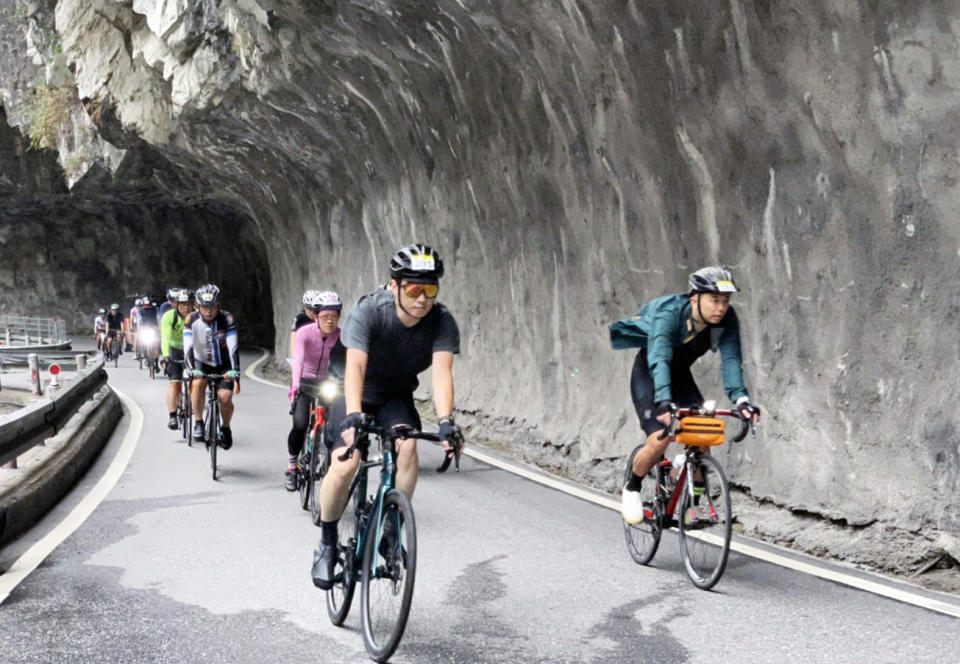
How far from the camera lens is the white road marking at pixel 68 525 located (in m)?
5.65

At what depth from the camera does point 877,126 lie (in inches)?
230

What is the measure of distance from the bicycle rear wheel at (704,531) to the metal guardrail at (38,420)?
15.3 feet

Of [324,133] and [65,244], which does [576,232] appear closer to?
[324,133]

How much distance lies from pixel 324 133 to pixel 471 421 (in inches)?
263

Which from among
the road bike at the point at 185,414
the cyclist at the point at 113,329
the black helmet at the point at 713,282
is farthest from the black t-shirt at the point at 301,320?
the cyclist at the point at 113,329

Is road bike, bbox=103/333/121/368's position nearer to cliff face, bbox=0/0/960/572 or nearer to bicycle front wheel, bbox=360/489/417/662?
cliff face, bbox=0/0/960/572

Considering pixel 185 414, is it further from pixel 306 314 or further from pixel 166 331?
pixel 306 314

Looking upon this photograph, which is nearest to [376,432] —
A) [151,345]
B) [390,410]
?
[390,410]

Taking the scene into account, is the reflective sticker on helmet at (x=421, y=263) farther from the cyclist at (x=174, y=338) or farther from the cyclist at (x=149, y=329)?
the cyclist at (x=149, y=329)

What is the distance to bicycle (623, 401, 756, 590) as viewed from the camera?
545 cm

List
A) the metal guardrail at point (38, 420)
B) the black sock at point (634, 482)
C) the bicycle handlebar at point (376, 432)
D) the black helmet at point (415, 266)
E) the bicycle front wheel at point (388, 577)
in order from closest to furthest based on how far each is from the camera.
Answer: the bicycle front wheel at point (388, 577), the bicycle handlebar at point (376, 432), the black helmet at point (415, 266), the black sock at point (634, 482), the metal guardrail at point (38, 420)

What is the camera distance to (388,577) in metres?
4.32

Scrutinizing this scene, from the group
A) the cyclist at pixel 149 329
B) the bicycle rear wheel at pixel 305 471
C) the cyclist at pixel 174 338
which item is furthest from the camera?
the cyclist at pixel 149 329

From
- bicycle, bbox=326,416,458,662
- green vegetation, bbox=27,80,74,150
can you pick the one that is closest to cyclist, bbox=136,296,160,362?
green vegetation, bbox=27,80,74,150
